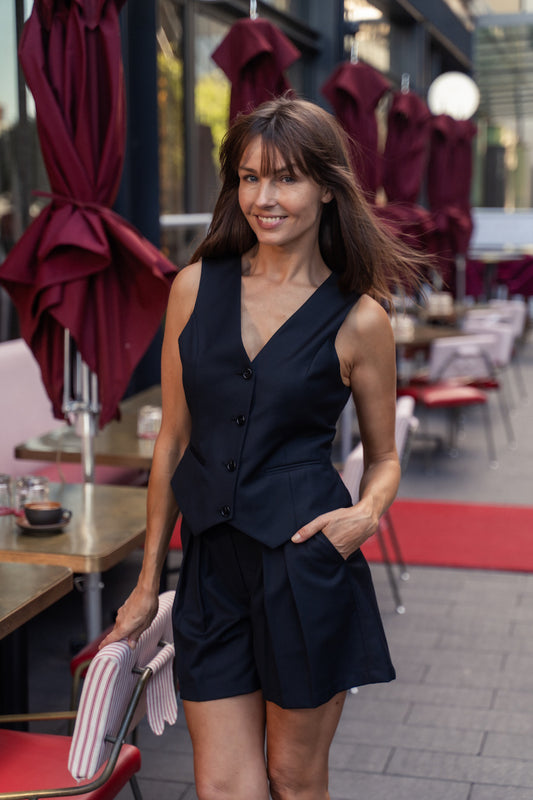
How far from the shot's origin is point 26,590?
→ 2457mm

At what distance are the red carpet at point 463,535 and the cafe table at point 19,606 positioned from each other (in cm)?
263

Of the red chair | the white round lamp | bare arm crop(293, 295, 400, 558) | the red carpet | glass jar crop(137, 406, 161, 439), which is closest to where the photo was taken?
bare arm crop(293, 295, 400, 558)

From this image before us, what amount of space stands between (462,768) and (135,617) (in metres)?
1.67

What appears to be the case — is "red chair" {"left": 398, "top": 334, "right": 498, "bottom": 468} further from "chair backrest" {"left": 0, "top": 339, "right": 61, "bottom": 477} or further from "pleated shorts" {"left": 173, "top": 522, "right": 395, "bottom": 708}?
"pleated shorts" {"left": 173, "top": 522, "right": 395, "bottom": 708}

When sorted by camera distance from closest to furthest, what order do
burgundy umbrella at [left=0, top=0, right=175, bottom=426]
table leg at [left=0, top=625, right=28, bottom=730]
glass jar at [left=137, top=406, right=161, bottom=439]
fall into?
table leg at [left=0, top=625, right=28, bottom=730]
burgundy umbrella at [left=0, top=0, right=175, bottom=426]
glass jar at [left=137, top=406, right=161, bottom=439]

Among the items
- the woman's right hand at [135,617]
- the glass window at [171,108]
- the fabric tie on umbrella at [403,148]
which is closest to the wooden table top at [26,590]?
the woman's right hand at [135,617]

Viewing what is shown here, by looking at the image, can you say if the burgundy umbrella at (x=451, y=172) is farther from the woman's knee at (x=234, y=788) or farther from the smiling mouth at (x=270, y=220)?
the woman's knee at (x=234, y=788)

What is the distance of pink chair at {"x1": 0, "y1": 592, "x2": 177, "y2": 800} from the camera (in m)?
1.87

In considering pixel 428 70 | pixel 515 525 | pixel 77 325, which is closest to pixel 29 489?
pixel 77 325

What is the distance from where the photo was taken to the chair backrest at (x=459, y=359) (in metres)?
7.66

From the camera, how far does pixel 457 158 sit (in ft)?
35.6

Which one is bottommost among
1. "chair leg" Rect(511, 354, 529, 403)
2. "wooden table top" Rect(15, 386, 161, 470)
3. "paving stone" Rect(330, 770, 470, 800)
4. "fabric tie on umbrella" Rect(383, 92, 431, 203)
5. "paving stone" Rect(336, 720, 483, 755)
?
"chair leg" Rect(511, 354, 529, 403)

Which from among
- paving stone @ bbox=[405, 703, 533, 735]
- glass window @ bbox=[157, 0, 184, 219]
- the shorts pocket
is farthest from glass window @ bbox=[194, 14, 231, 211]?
the shorts pocket

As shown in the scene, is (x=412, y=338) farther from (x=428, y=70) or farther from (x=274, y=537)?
(x=428, y=70)
